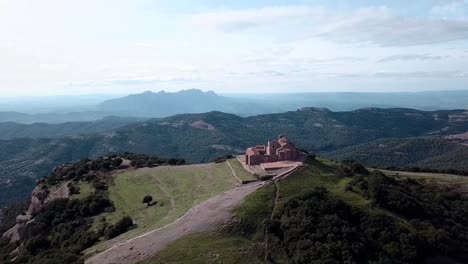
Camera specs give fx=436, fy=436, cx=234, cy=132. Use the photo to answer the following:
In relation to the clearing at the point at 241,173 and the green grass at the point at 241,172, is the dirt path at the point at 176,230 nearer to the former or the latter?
the clearing at the point at 241,173

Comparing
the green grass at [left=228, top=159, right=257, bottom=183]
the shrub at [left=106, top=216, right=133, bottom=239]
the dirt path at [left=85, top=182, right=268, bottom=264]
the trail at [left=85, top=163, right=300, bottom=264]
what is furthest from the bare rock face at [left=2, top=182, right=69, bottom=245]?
the dirt path at [left=85, top=182, right=268, bottom=264]

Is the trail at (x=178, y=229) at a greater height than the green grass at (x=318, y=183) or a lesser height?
lesser

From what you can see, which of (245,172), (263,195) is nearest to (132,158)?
(245,172)

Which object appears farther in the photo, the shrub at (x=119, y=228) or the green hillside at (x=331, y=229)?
the shrub at (x=119, y=228)

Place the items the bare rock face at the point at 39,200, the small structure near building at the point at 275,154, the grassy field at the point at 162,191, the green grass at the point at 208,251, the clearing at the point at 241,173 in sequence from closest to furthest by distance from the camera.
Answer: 1. the green grass at the point at 208,251
2. the grassy field at the point at 162,191
3. the clearing at the point at 241,173
4. the small structure near building at the point at 275,154
5. the bare rock face at the point at 39,200

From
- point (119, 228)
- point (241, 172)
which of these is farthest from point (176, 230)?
point (241, 172)

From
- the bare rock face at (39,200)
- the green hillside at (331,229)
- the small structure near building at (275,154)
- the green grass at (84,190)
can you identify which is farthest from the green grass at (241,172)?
the bare rock face at (39,200)

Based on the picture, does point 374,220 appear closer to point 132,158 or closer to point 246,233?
point 246,233

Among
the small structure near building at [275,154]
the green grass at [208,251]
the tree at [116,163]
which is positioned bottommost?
the green grass at [208,251]

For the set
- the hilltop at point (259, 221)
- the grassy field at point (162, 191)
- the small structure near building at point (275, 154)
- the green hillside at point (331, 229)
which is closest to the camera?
the green hillside at point (331, 229)
